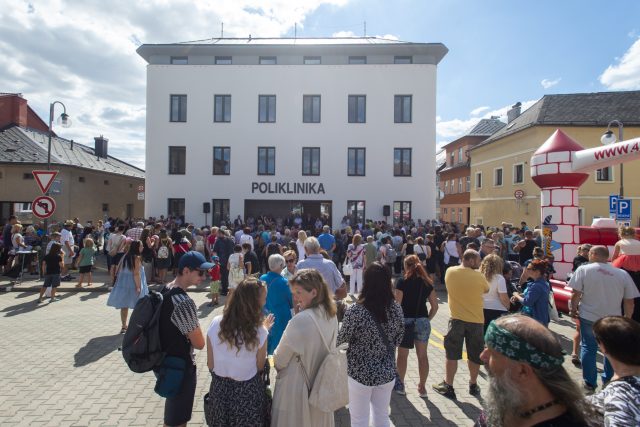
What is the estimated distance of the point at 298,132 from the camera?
25.5m

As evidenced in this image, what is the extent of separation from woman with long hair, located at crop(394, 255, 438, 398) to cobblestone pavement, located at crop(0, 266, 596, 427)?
434 millimetres

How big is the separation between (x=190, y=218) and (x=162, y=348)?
23.6m

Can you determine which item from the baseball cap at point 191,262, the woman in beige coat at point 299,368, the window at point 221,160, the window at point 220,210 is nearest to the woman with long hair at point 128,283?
the baseball cap at point 191,262

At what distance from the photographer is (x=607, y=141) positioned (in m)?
12.8

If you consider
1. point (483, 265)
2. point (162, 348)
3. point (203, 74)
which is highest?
point (203, 74)

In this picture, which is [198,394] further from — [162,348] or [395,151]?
[395,151]

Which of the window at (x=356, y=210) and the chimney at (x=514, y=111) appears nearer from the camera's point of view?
the window at (x=356, y=210)

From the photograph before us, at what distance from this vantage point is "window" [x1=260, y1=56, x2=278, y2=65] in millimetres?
26484

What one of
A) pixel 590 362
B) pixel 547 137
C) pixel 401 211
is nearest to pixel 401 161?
pixel 401 211

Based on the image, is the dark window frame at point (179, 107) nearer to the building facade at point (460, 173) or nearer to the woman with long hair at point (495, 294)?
the woman with long hair at point (495, 294)

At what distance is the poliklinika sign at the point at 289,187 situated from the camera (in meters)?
25.4

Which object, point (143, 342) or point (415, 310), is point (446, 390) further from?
point (143, 342)

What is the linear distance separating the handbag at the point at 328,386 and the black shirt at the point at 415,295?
6.85 ft

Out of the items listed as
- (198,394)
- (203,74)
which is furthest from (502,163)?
(198,394)
